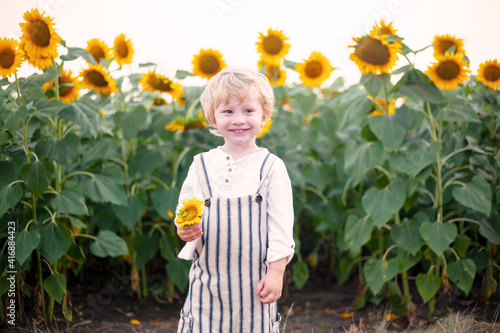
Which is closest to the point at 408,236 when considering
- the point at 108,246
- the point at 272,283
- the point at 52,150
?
the point at 272,283

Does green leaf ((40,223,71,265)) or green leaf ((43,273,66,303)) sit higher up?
green leaf ((40,223,71,265))

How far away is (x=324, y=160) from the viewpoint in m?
3.63

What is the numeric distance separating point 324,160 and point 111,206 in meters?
1.59

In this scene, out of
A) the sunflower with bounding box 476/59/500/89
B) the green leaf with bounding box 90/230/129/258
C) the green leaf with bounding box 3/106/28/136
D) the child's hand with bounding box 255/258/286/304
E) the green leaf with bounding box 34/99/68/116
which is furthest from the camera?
the sunflower with bounding box 476/59/500/89

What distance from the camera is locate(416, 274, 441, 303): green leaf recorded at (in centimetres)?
248

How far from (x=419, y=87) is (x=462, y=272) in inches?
37.9

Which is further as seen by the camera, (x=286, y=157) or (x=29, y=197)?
(x=286, y=157)

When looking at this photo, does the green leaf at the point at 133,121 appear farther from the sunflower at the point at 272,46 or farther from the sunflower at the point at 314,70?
the sunflower at the point at 314,70

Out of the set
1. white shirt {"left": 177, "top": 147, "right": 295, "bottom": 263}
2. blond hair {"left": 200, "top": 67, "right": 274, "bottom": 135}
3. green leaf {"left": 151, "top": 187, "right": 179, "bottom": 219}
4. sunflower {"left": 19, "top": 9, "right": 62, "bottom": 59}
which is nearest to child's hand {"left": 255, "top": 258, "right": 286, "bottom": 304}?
white shirt {"left": 177, "top": 147, "right": 295, "bottom": 263}

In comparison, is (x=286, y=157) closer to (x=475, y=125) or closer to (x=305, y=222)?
(x=305, y=222)

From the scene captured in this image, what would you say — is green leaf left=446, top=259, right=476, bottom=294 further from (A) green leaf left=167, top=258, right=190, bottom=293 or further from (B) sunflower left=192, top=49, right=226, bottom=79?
(B) sunflower left=192, top=49, right=226, bottom=79

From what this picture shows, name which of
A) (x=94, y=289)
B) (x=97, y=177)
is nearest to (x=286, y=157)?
(x=97, y=177)

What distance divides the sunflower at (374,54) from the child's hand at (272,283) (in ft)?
4.12

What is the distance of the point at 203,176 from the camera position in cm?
167
